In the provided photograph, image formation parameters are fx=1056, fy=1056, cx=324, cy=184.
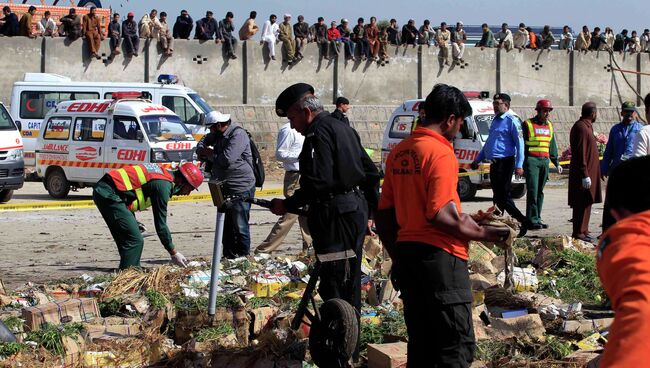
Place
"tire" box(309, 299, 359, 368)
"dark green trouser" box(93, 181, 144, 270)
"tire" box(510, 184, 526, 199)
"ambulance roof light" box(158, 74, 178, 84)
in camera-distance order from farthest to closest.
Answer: "ambulance roof light" box(158, 74, 178, 84), "tire" box(510, 184, 526, 199), "dark green trouser" box(93, 181, 144, 270), "tire" box(309, 299, 359, 368)

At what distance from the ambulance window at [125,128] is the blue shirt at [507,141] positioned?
941 cm

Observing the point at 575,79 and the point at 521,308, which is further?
the point at 575,79

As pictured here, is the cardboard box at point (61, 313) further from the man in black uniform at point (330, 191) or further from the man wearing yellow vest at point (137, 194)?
the man in black uniform at point (330, 191)

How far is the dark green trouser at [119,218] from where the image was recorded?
31.6 feet

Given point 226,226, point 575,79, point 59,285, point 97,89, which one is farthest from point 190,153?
point 575,79

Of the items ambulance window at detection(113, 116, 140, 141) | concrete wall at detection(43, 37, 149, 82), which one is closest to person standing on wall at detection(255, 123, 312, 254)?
ambulance window at detection(113, 116, 140, 141)

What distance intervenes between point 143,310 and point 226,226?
2.97 metres

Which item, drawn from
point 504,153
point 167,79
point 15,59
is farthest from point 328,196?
point 15,59

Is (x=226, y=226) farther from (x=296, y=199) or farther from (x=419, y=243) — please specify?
(x=419, y=243)

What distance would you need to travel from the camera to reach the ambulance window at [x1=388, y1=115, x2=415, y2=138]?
2159 cm

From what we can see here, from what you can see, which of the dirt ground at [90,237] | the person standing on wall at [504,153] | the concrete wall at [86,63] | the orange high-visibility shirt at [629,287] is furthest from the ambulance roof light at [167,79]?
the orange high-visibility shirt at [629,287]

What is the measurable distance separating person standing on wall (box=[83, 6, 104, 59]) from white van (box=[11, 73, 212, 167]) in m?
4.12

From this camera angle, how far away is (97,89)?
82.6 feet

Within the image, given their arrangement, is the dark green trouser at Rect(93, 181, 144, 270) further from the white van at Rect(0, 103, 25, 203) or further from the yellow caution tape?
the white van at Rect(0, 103, 25, 203)
